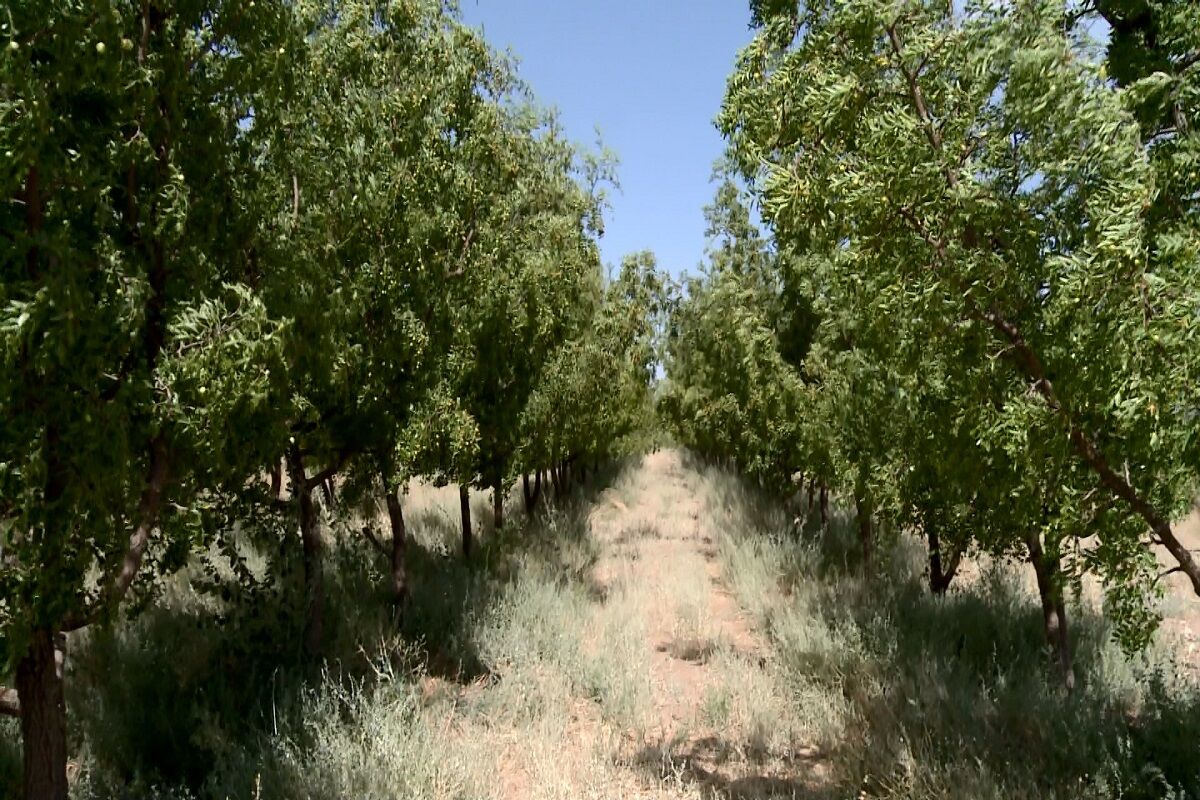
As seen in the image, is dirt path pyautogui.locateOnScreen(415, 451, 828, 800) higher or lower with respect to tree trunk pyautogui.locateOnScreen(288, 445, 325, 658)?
lower

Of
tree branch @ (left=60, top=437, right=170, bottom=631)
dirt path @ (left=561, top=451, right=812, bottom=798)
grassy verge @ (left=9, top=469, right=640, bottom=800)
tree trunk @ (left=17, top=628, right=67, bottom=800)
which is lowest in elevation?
dirt path @ (left=561, top=451, right=812, bottom=798)

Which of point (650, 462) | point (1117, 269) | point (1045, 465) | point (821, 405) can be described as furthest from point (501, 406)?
point (650, 462)

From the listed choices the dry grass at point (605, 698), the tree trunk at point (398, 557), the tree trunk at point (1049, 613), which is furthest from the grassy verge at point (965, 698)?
the tree trunk at point (398, 557)

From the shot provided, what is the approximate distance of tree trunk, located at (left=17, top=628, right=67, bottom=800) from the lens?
13.5 ft

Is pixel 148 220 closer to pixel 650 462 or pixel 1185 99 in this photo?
pixel 1185 99

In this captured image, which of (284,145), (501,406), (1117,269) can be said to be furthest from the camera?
(501,406)

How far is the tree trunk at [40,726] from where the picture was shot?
13.5ft

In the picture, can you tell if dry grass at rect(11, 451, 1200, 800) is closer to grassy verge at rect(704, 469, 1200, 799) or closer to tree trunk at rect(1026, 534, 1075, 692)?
grassy verge at rect(704, 469, 1200, 799)

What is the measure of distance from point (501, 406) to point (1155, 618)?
292 inches

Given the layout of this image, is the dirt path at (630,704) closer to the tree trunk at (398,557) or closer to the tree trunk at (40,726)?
the tree trunk at (398,557)

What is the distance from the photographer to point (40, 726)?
4.12 metres

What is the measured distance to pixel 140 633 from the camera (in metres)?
7.69

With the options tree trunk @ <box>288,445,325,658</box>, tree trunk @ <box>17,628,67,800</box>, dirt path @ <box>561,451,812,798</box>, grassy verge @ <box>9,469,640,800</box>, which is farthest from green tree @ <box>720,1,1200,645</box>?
tree trunk @ <box>288,445,325,658</box>

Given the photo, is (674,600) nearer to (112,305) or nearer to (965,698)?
(965,698)
